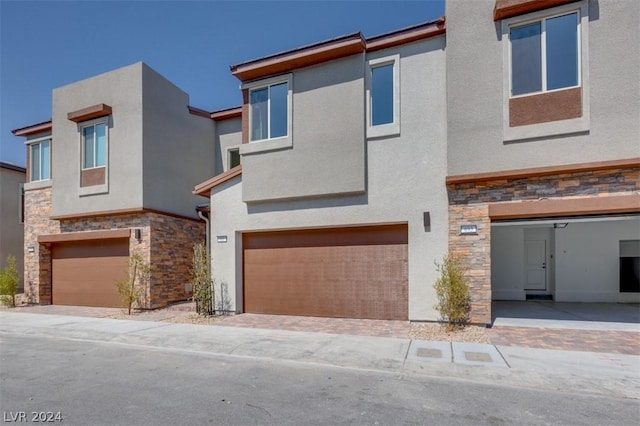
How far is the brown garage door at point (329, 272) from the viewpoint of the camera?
937 cm

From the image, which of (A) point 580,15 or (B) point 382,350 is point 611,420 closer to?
(B) point 382,350

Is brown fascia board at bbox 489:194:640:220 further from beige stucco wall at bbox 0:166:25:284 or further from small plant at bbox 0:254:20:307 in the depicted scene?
beige stucco wall at bbox 0:166:25:284

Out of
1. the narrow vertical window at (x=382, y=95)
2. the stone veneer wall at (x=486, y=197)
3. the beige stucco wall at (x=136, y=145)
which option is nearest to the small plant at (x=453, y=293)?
the stone veneer wall at (x=486, y=197)

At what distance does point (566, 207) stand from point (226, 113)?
39.5 ft

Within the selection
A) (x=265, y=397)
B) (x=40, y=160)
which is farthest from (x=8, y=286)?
(x=265, y=397)

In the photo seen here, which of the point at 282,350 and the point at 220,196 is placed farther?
the point at 220,196

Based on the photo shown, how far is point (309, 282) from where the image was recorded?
33.6ft

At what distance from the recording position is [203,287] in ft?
34.9

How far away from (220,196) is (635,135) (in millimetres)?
10360

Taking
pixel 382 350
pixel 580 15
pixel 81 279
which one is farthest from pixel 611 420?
pixel 81 279

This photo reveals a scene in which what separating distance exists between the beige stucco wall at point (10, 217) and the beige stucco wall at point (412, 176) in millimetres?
16732

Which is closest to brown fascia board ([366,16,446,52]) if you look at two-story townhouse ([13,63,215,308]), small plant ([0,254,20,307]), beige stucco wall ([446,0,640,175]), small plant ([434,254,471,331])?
beige stucco wall ([446,0,640,175])

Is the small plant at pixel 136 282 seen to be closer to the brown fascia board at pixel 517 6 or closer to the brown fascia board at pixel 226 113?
the brown fascia board at pixel 226 113

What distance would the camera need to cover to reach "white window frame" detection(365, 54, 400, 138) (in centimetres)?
921
